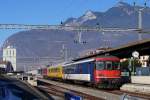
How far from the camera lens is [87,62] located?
47594mm

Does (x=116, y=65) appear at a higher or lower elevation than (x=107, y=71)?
higher

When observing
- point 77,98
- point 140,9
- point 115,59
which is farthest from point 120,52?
point 77,98

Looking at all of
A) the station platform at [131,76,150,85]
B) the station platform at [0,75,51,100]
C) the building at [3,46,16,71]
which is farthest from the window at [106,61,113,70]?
the building at [3,46,16,71]

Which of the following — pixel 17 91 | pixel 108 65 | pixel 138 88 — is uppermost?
pixel 108 65

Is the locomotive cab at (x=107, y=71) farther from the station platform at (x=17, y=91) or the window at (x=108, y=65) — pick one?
the station platform at (x=17, y=91)

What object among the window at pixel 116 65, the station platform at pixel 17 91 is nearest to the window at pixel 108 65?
the window at pixel 116 65

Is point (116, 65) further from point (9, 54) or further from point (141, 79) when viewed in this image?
point (9, 54)

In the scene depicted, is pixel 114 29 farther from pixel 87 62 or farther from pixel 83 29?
pixel 87 62

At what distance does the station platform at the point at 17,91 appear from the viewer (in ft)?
23.6

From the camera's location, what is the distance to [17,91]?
732cm

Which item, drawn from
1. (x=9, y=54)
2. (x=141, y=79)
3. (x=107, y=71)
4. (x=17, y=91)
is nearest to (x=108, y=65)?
(x=107, y=71)

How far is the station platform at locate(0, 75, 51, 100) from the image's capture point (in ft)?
23.6

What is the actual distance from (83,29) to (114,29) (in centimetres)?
491

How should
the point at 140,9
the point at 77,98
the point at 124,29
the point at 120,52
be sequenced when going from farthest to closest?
the point at 124,29 → the point at 120,52 → the point at 140,9 → the point at 77,98
